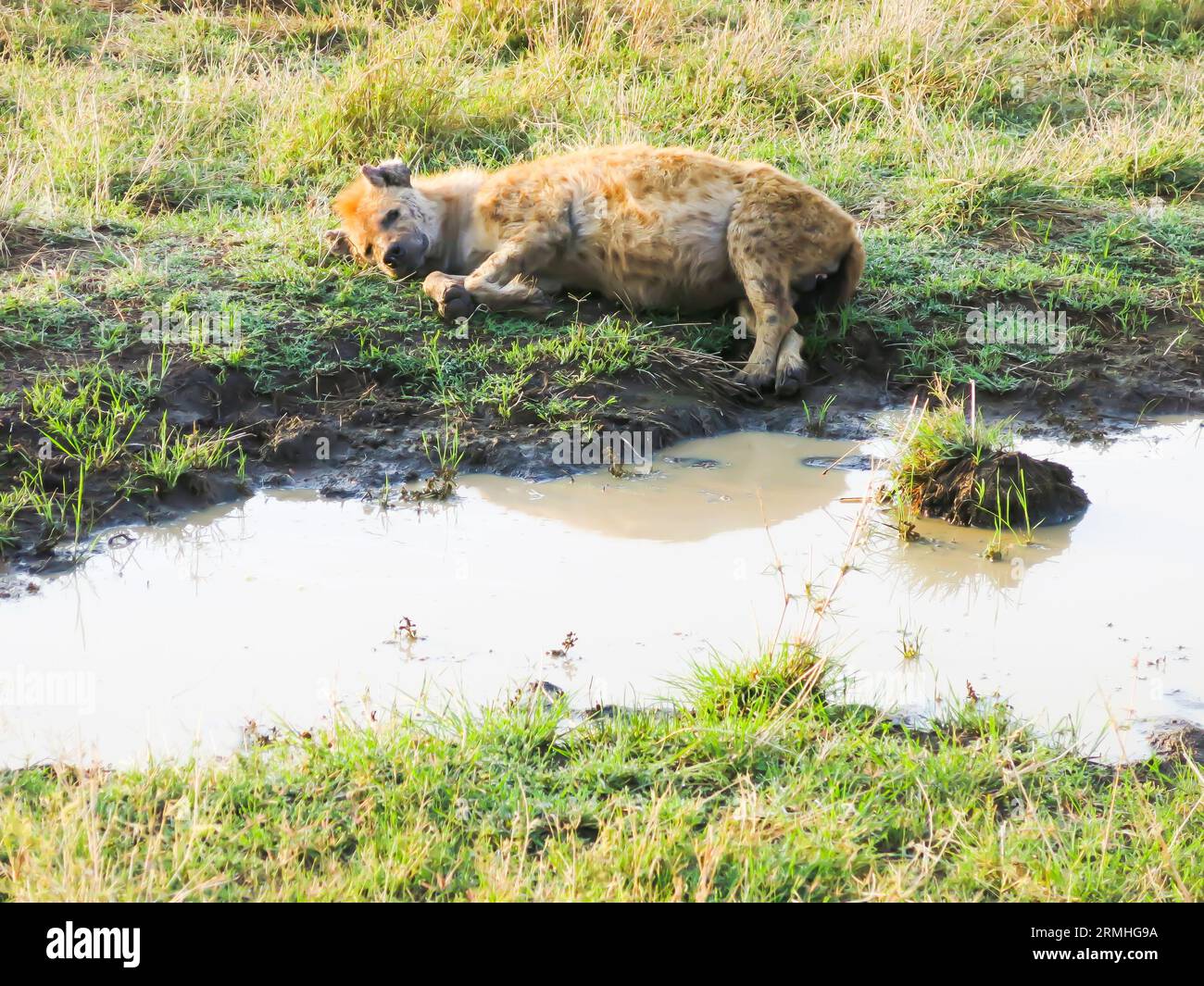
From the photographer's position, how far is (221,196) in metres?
7.22

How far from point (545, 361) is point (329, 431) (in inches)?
38.8

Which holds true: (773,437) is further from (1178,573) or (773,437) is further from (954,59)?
(954,59)

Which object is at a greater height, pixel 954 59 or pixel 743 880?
pixel 954 59

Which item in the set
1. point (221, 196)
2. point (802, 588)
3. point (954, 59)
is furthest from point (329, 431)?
point (954, 59)

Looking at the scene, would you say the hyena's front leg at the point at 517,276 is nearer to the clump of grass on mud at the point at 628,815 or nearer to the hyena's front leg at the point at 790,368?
the hyena's front leg at the point at 790,368

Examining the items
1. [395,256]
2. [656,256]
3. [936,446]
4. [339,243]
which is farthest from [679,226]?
[936,446]

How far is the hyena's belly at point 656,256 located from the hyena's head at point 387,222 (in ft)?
2.08

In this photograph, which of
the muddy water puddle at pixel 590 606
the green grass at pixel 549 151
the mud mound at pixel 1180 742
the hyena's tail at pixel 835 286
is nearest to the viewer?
the mud mound at pixel 1180 742

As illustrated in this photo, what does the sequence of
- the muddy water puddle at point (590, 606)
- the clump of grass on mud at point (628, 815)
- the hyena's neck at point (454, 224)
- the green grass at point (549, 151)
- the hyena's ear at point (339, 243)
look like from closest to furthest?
the clump of grass on mud at point (628, 815) → the muddy water puddle at point (590, 606) → the green grass at point (549, 151) → the hyena's ear at point (339, 243) → the hyena's neck at point (454, 224)

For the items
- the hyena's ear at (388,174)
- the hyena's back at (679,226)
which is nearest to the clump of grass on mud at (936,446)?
the hyena's back at (679,226)

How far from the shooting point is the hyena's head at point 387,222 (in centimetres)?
617

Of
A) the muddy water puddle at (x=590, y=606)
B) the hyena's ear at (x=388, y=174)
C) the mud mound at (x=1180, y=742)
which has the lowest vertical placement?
the muddy water puddle at (x=590, y=606)

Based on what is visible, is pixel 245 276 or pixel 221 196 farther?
pixel 221 196
